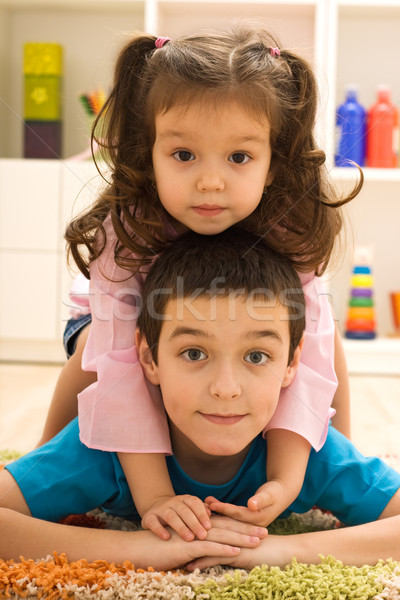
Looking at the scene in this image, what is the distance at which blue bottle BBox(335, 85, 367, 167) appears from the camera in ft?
8.01

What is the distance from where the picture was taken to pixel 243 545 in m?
0.87

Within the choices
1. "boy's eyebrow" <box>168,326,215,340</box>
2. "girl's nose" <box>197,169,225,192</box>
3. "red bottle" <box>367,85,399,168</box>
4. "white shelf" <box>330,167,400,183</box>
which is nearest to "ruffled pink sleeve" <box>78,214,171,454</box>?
"boy's eyebrow" <box>168,326,215,340</box>

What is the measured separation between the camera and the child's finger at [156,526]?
0.88m

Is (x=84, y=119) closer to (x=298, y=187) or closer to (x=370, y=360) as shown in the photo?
(x=370, y=360)

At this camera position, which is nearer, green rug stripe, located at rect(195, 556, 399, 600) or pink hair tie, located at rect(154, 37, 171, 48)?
green rug stripe, located at rect(195, 556, 399, 600)

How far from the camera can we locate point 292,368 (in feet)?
3.40

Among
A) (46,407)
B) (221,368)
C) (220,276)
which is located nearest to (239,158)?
(220,276)

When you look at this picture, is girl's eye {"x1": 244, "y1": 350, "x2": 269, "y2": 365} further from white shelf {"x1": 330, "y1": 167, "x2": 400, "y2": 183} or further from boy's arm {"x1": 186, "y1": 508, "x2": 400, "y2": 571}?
white shelf {"x1": 330, "y1": 167, "x2": 400, "y2": 183}

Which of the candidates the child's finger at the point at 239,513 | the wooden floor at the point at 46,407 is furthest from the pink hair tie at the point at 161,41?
the wooden floor at the point at 46,407

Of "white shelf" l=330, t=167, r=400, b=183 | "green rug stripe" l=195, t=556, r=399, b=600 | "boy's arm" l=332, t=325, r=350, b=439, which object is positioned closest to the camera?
"green rug stripe" l=195, t=556, r=399, b=600

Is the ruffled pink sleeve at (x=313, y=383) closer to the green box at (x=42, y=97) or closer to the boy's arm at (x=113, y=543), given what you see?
the boy's arm at (x=113, y=543)

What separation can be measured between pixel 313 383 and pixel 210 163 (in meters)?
0.34

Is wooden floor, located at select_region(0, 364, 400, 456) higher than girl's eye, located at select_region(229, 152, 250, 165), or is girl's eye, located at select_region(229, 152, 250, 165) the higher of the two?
girl's eye, located at select_region(229, 152, 250, 165)

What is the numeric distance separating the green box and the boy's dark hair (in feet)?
5.62
